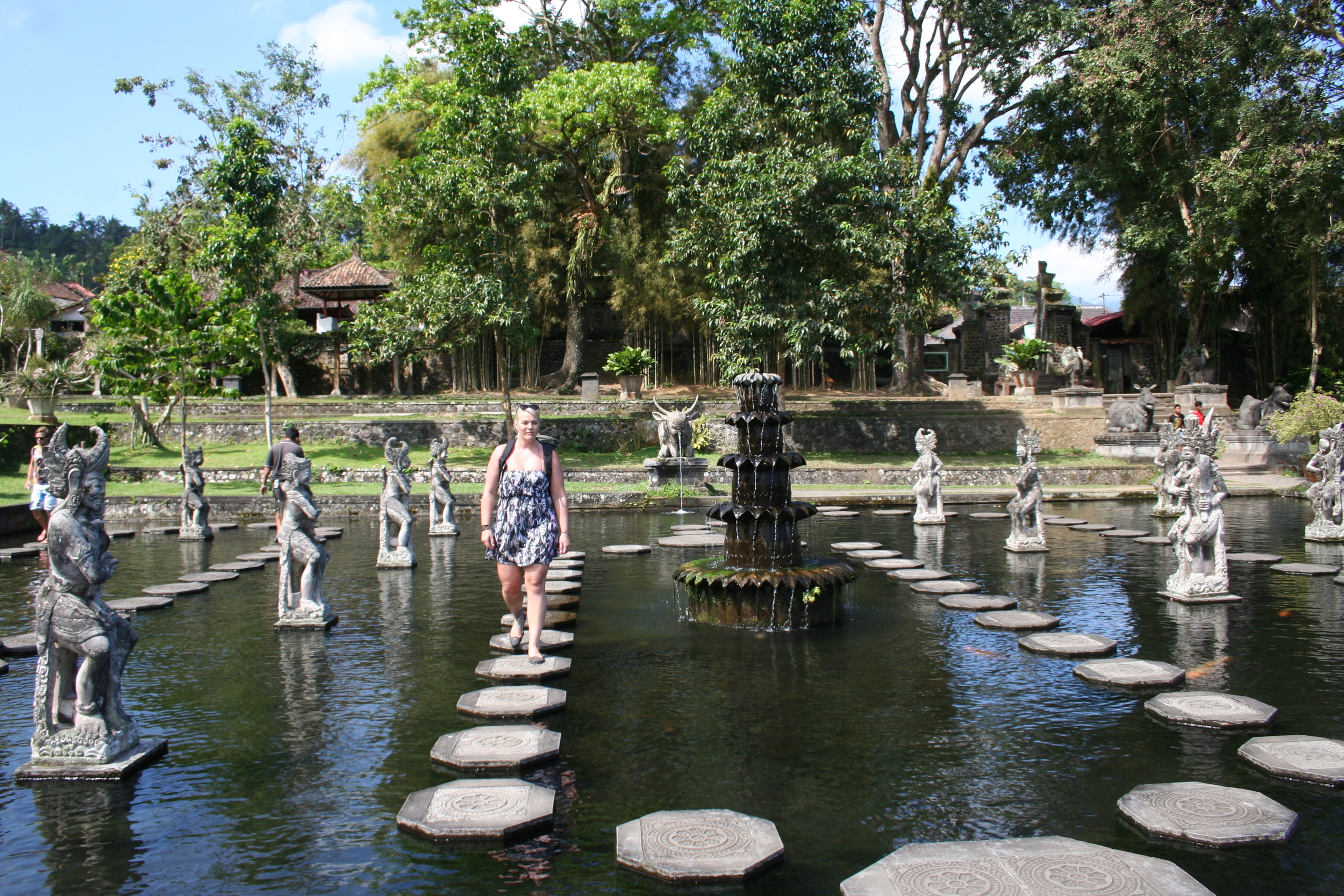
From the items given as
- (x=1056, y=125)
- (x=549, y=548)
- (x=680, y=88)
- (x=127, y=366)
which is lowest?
(x=549, y=548)

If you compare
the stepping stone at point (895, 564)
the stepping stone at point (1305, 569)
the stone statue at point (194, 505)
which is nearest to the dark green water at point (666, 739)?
the stepping stone at point (1305, 569)

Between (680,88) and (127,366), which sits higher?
(680,88)

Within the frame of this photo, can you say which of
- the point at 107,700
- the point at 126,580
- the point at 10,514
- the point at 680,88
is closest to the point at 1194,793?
the point at 107,700

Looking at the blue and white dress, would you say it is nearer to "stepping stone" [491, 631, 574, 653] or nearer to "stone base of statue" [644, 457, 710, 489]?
"stepping stone" [491, 631, 574, 653]

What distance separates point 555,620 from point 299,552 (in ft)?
8.19

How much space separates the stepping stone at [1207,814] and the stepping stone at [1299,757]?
16.5 inches

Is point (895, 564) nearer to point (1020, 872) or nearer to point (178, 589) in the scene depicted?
point (1020, 872)

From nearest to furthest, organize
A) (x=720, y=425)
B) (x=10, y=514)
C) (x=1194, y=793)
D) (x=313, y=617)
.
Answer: (x=1194, y=793) < (x=313, y=617) < (x=10, y=514) < (x=720, y=425)

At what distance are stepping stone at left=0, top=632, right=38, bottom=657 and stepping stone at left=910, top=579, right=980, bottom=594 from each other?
8594mm

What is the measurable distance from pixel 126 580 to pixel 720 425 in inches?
780

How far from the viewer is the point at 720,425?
29.3 meters

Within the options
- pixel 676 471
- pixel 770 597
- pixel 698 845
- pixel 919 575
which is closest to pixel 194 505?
pixel 676 471

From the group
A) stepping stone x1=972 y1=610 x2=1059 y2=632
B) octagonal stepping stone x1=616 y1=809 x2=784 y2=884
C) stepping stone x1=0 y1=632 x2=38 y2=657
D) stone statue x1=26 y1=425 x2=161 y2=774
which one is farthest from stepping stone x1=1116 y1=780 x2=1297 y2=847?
stepping stone x1=0 y1=632 x2=38 y2=657

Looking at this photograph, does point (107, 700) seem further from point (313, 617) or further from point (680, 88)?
point (680, 88)
